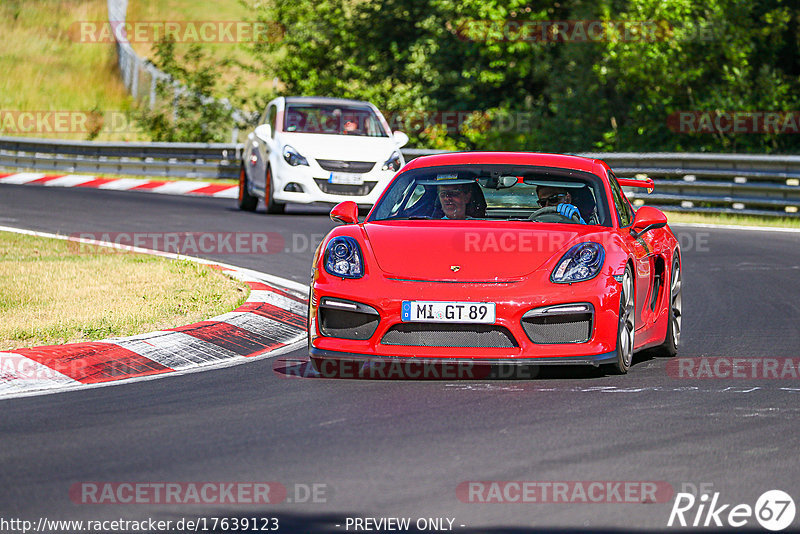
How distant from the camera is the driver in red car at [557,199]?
8157 mm

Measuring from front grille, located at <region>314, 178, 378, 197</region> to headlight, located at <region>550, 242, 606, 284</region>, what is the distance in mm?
11263

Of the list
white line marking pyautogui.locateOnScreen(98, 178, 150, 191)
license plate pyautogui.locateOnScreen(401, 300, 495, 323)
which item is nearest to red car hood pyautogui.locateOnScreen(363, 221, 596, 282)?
license plate pyautogui.locateOnScreen(401, 300, 495, 323)

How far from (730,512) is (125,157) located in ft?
88.7

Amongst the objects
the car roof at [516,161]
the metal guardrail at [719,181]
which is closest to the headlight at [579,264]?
the car roof at [516,161]

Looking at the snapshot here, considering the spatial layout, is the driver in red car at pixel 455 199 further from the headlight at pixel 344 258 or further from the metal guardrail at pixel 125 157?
the metal guardrail at pixel 125 157

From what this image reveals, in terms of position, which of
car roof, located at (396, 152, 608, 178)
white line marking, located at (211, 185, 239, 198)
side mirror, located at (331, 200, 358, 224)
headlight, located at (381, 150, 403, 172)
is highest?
car roof, located at (396, 152, 608, 178)

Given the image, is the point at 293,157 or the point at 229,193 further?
the point at 229,193

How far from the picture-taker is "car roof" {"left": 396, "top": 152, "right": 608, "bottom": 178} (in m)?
8.47

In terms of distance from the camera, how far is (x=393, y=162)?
18.9m

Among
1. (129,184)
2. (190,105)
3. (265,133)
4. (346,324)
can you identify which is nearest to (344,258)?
(346,324)

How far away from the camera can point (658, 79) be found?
26.2m

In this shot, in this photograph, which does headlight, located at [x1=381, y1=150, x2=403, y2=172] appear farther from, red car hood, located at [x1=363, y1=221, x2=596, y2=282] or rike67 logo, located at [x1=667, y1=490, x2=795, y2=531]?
rike67 logo, located at [x1=667, y1=490, x2=795, y2=531]

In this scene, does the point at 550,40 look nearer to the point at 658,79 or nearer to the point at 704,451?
the point at 658,79

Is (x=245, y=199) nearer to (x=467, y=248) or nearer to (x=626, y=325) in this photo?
(x=467, y=248)
